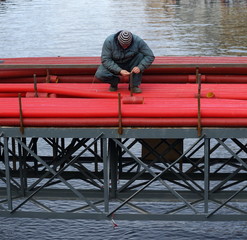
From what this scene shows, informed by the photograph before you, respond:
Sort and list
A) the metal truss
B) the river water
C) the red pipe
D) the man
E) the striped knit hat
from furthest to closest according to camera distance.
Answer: the river water → the man → the striped knit hat → the metal truss → the red pipe

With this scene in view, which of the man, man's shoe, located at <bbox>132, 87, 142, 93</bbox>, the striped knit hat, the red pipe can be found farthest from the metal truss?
the striped knit hat

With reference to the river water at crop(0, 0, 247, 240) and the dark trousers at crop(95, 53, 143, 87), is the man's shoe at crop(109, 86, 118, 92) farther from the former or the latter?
the river water at crop(0, 0, 247, 240)

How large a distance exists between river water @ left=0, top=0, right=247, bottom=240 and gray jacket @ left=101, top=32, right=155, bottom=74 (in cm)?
1449

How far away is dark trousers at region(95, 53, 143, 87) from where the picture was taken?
20.8 meters

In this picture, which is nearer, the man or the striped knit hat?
the striped knit hat

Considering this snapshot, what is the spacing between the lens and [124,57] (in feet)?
66.8

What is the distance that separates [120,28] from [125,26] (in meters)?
2.45

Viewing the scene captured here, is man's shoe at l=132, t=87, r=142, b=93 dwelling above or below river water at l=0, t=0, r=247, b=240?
above

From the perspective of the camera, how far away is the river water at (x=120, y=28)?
109ft

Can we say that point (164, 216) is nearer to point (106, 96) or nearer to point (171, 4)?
point (106, 96)

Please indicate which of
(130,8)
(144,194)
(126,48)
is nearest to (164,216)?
(144,194)

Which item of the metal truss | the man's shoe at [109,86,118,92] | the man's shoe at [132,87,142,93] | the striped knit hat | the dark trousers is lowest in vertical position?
the metal truss

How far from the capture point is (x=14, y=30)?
4235 inches

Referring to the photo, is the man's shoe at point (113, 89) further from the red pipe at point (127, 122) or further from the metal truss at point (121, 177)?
the red pipe at point (127, 122)
